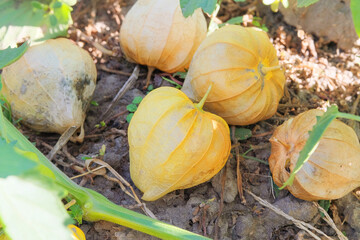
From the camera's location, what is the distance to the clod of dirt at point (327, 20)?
7.52 feet

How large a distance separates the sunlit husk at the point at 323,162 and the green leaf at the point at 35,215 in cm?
101

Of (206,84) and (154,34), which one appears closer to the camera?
(206,84)

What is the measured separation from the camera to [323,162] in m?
1.49

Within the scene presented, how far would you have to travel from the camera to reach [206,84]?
5.60ft

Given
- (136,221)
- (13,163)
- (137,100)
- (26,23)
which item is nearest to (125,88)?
(137,100)

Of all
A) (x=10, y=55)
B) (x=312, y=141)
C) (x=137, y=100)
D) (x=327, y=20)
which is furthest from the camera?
(x=327, y=20)

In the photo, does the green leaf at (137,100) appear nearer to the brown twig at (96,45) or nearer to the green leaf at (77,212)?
the brown twig at (96,45)

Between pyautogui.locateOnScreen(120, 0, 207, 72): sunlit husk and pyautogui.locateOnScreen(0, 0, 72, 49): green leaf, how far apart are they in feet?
1.10

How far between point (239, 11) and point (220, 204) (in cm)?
133

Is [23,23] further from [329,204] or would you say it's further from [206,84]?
[329,204]

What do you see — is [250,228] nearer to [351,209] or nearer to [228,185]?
[228,185]

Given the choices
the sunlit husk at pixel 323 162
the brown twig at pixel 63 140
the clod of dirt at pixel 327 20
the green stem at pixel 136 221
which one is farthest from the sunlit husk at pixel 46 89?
the clod of dirt at pixel 327 20

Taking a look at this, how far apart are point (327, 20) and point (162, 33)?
1040 mm

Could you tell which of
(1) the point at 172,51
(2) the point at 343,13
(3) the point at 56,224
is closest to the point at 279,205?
(1) the point at 172,51
